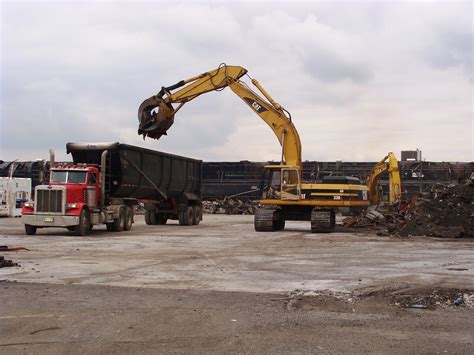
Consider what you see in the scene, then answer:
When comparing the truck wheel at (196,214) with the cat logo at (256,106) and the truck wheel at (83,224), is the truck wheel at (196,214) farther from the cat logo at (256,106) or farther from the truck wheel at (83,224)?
the truck wheel at (83,224)

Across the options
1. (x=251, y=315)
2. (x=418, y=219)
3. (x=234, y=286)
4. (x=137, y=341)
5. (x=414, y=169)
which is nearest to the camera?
(x=137, y=341)

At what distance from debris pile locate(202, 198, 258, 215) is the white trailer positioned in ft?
57.3

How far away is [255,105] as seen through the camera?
2691 centimetres

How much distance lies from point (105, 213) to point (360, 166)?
34.5 m

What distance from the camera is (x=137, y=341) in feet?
19.9

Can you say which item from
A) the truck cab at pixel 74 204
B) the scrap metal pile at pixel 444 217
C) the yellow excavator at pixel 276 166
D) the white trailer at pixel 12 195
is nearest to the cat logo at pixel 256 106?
the yellow excavator at pixel 276 166

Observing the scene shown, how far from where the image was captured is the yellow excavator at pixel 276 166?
24.1m

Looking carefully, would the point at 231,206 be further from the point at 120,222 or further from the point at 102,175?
the point at 102,175

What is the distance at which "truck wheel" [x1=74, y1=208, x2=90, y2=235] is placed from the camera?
68.4 feet

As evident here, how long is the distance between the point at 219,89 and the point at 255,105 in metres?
2.17

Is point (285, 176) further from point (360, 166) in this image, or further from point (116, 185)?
point (360, 166)

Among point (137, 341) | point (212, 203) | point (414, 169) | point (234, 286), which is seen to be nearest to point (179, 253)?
point (234, 286)

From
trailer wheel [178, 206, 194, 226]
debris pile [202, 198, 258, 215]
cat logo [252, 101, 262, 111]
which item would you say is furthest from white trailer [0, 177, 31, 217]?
cat logo [252, 101, 262, 111]

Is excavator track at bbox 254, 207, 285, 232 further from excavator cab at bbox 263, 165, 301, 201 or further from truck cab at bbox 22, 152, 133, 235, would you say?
truck cab at bbox 22, 152, 133, 235
